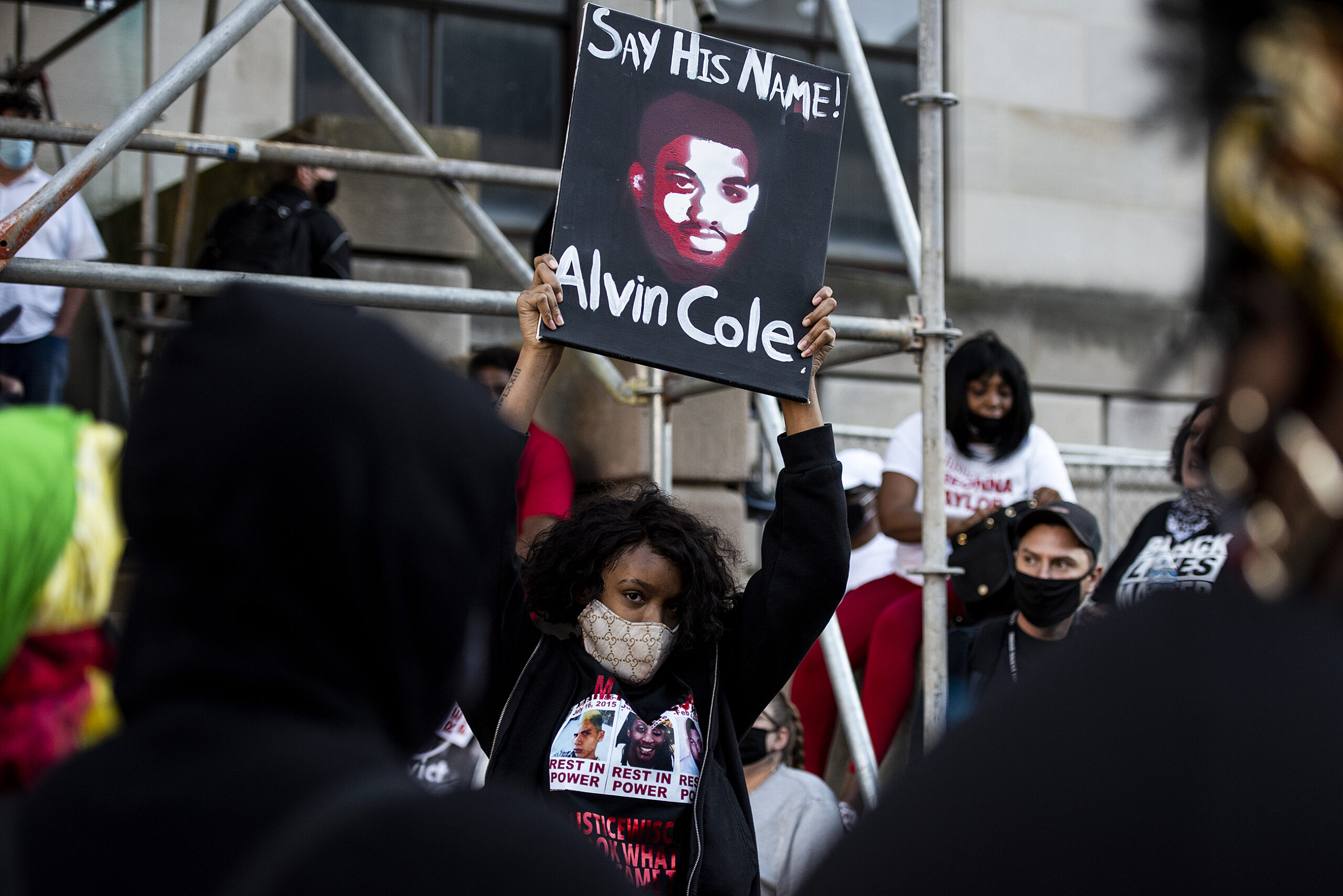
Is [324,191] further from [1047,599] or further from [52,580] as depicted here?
[52,580]

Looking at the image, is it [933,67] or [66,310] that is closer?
[933,67]

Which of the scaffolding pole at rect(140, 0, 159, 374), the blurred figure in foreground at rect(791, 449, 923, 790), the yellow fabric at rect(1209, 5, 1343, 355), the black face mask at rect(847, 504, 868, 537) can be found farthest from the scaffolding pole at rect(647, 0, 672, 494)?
the yellow fabric at rect(1209, 5, 1343, 355)

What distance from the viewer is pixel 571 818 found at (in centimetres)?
281

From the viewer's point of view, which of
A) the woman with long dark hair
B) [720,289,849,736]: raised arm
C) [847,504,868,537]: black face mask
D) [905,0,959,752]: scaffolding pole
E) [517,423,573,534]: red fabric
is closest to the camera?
[720,289,849,736]: raised arm

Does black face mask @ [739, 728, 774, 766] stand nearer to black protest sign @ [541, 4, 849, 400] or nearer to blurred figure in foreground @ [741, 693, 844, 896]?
blurred figure in foreground @ [741, 693, 844, 896]

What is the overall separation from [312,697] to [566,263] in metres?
2.32

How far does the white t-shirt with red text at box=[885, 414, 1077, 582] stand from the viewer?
498 cm

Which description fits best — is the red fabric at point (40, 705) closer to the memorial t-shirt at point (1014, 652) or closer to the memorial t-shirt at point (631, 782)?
the memorial t-shirt at point (631, 782)

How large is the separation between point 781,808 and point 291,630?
323 centimetres

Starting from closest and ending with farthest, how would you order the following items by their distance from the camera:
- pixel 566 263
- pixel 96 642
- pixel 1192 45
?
pixel 1192 45 < pixel 96 642 < pixel 566 263

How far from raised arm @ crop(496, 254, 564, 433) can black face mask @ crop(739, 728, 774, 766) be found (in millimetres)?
1491

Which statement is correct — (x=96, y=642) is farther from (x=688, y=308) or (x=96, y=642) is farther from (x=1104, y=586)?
(x=1104, y=586)

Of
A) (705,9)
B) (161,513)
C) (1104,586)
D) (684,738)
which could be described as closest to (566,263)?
(684,738)

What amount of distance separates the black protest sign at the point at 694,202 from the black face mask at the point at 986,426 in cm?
150
